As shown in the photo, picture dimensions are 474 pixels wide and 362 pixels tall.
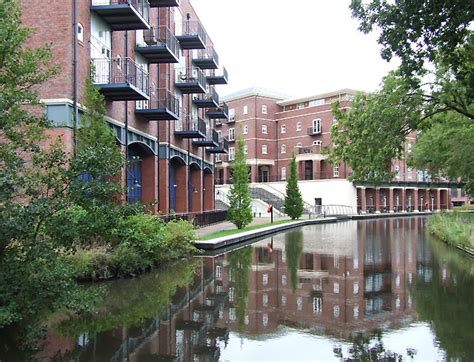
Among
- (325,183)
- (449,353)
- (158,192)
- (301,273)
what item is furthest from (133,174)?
(325,183)

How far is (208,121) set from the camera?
41594 mm

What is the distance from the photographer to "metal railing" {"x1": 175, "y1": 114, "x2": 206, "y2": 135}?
1210 inches

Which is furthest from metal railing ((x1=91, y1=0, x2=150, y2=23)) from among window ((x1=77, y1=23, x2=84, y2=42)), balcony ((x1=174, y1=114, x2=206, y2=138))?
balcony ((x1=174, y1=114, x2=206, y2=138))

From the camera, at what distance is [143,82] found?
21594 millimetres

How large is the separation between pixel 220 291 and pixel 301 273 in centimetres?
347

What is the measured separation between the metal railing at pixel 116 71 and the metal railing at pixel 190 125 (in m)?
9.70

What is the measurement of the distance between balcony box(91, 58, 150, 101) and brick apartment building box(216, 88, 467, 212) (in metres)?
38.3

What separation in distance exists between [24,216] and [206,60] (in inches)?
1189

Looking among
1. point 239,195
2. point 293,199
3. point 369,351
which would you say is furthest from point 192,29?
point 369,351

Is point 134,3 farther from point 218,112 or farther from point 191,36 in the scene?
point 218,112

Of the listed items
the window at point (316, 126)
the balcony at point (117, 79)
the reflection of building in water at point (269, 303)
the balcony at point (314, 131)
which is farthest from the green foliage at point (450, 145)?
the window at point (316, 126)

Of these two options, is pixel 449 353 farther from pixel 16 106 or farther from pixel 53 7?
pixel 53 7

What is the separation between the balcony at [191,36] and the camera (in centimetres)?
3127

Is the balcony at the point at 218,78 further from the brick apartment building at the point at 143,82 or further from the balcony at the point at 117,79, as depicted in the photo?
the balcony at the point at 117,79
